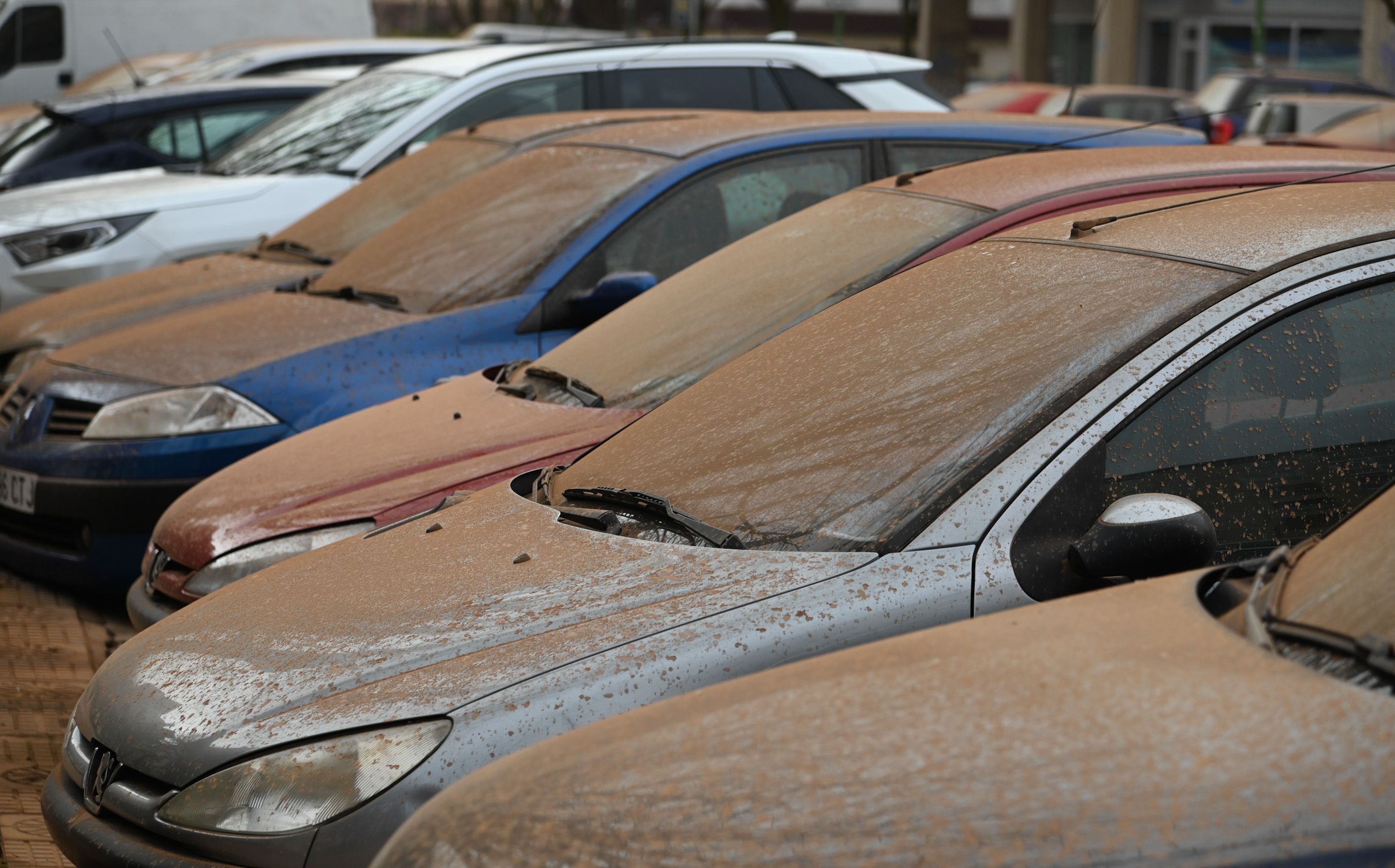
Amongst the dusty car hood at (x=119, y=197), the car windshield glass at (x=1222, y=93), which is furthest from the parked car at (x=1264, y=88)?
the dusty car hood at (x=119, y=197)

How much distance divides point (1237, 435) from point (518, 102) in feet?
19.3

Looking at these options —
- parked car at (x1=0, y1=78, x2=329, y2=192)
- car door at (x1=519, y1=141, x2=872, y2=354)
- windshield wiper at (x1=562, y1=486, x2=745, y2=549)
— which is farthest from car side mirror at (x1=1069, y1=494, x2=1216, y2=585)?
parked car at (x1=0, y1=78, x2=329, y2=192)

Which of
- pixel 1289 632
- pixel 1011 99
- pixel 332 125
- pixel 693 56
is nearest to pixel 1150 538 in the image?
pixel 1289 632

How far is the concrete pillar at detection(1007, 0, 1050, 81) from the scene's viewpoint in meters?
37.3

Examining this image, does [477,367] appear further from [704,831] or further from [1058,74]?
[1058,74]

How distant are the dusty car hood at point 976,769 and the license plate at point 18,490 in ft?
12.4

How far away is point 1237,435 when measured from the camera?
8.84 ft

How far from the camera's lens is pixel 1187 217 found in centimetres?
311

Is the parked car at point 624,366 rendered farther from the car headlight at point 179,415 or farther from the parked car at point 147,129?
the parked car at point 147,129

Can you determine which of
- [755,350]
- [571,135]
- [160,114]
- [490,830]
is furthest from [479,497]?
[160,114]

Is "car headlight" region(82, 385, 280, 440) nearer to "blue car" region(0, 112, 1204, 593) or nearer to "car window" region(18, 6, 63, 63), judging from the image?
"blue car" region(0, 112, 1204, 593)

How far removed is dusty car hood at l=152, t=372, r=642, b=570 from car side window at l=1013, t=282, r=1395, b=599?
1.59m

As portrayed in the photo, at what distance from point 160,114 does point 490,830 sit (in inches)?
388

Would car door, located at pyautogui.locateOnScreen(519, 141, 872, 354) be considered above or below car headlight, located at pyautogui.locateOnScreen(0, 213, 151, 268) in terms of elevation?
above
